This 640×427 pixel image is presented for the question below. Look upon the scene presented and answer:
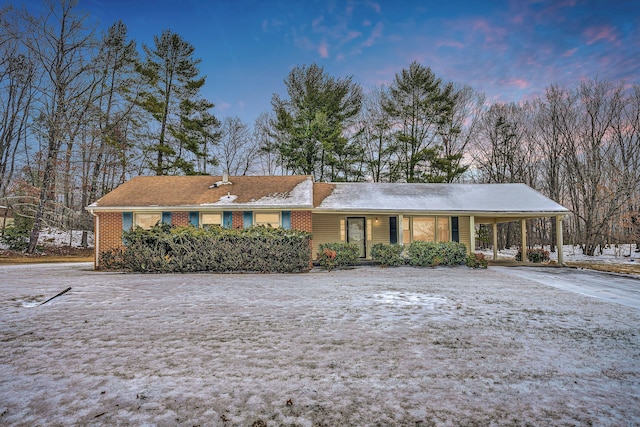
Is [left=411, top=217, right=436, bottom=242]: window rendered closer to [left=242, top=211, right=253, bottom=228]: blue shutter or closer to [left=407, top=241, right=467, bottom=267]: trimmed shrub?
[left=407, top=241, right=467, bottom=267]: trimmed shrub

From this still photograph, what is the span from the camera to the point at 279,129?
25.7 metres

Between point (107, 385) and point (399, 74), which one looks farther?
point (399, 74)

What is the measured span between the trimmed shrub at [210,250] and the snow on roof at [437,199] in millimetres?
4305

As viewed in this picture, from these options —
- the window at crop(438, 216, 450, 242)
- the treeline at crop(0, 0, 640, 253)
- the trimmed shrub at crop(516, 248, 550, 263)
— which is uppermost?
the treeline at crop(0, 0, 640, 253)

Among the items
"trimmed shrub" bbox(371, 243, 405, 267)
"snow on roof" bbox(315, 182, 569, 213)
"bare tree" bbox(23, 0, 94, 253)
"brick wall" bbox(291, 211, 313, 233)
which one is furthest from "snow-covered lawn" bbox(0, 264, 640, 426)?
"bare tree" bbox(23, 0, 94, 253)

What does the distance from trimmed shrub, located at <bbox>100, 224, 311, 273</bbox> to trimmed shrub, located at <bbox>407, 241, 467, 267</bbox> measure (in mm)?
5268

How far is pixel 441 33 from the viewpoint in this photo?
14312mm

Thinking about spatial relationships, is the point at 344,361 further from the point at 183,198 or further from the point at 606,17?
the point at 606,17

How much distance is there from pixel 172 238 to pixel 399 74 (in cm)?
2286

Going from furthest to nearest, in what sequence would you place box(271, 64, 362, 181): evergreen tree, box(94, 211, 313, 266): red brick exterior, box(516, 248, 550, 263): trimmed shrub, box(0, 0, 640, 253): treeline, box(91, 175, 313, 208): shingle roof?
box(271, 64, 362, 181): evergreen tree < box(0, 0, 640, 253): treeline < box(516, 248, 550, 263): trimmed shrub < box(91, 175, 313, 208): shingle roof < box(94, 211, 313, 266): red brick exterior

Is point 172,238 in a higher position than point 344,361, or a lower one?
higher

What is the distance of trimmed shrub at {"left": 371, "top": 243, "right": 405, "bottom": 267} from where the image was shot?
45.1 feet

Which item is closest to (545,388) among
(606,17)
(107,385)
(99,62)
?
(107,385)

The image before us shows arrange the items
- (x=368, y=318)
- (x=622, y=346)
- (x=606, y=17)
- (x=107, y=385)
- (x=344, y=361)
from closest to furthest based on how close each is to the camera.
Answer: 1. (x=107, y=385)
2. (x=344, y=361)
3. (x=622, y=346)
4. (x=368, y=318)
5. (x=606, y=17)
